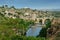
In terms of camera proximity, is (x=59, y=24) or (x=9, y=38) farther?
(x=9, y=38)

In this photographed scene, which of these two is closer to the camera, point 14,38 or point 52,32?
point 52,32

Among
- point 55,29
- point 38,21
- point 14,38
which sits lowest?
point 38,21

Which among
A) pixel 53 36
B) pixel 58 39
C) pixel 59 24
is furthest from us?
pixel 59 24

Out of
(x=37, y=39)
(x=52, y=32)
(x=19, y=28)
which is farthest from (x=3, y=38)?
(x=19, y=28)

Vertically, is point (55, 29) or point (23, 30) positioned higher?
point (55, 29)

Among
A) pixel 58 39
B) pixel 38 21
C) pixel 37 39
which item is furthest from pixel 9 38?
pixel 38 21

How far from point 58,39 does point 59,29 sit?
358 centimetres

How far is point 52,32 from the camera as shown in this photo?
42.8 metres

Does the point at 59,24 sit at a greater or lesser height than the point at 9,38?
greater

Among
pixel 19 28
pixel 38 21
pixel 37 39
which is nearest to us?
pixel 37 39

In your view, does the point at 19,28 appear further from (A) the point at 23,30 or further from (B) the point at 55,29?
(B) the point at 55,29

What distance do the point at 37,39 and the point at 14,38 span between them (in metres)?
5.09

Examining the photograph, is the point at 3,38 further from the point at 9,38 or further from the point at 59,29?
the point at 59,29

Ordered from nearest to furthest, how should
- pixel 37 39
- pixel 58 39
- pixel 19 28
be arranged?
pixel 58 39 < pixel 37 39 < pixel 19 28
